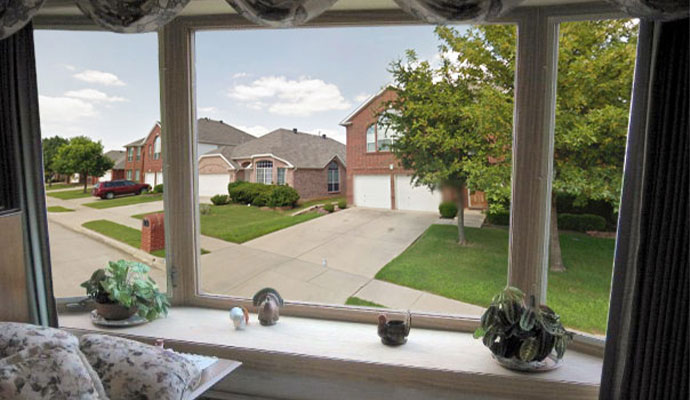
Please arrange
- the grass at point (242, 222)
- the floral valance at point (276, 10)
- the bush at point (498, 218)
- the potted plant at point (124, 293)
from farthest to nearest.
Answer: the grass at point (242, 222) < the potted plant at point (124, 293) < the bush at point (498, 218) < the floral valance at point (276, 10)

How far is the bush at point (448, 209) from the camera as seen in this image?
1.92 meters

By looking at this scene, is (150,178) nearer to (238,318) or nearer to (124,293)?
(124,293)

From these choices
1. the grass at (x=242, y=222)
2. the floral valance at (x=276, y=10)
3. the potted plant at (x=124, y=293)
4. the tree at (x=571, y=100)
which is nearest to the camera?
the floral valance at (x=276, y=10)

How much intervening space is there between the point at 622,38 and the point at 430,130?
0.81 metres

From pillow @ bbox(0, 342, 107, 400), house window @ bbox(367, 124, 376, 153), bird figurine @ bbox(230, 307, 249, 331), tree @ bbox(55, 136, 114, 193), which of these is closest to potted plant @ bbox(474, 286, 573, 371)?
A: house window @ bbox(367, 124, 376, 153)

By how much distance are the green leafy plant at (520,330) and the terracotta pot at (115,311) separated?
5.19 feet

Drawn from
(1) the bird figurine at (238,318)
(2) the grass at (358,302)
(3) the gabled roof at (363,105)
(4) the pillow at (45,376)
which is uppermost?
(3) the gabled roof at (363,105)

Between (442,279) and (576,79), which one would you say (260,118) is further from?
(576,79)

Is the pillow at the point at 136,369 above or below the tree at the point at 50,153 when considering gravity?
below

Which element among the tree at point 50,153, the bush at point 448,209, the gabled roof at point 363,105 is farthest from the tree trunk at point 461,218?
the tree at point 50,153

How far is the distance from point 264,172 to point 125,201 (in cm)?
81

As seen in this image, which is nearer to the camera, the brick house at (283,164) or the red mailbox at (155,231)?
the brick house at (283,164)

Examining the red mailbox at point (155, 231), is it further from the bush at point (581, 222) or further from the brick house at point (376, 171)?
the bush at point (581, 222)

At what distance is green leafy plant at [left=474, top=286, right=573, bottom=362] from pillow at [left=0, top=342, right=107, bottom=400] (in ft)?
4.38
